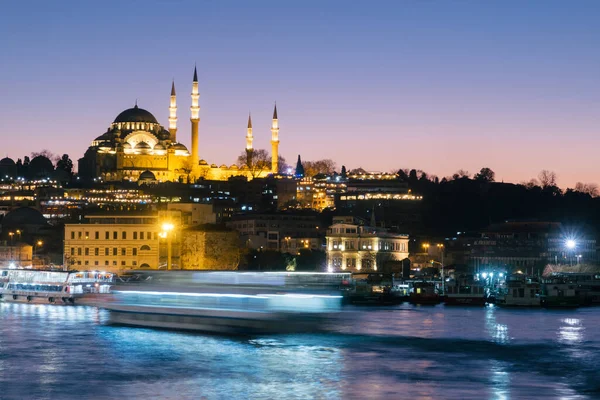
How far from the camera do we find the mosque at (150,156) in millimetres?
146875

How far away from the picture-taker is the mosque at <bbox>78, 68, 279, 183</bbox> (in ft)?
482

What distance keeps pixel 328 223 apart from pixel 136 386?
295 ft

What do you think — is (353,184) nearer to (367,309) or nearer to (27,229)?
(27,229)

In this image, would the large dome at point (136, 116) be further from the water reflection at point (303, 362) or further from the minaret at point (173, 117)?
the water reflection at point (303, 362)

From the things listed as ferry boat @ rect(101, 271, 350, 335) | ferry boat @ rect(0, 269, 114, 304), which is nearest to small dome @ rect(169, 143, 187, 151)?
ferry boat @ rect(0, 269, 114, 304)

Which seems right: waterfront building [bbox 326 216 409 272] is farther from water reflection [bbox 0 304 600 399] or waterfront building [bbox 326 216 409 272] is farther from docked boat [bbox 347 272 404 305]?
water reflection [bbox 0 304 600 399]

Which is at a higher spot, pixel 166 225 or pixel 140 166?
pixel 140 166

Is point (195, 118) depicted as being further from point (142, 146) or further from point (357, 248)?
point (357, 248)

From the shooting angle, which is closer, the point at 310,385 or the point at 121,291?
the point at 310,385

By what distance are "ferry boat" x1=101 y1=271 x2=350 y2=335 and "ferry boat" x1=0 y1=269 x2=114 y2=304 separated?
59.2 ft

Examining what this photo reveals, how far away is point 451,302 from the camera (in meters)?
64.5

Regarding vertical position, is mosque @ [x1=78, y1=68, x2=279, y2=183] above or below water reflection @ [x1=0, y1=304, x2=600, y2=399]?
above

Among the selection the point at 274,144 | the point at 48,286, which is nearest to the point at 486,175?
the point at 274,144

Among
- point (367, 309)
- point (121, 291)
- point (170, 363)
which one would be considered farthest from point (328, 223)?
point (170, 363)
